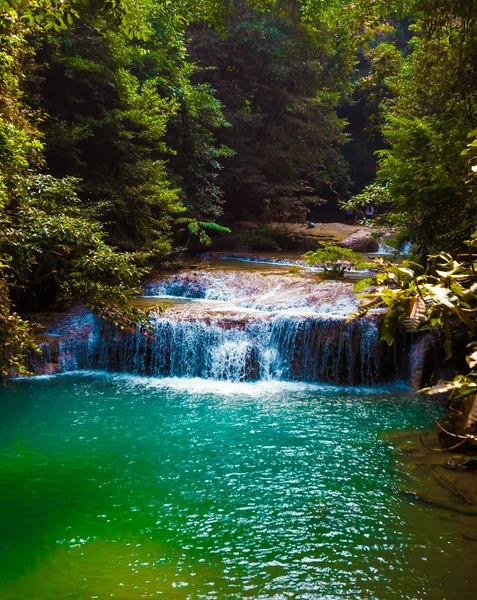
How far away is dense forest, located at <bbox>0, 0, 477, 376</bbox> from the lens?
22.4 feet

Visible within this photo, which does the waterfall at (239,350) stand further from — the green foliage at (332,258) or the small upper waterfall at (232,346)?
the green foliage at (332,258)

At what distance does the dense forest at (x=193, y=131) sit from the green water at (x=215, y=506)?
Answer: 4.89 ft

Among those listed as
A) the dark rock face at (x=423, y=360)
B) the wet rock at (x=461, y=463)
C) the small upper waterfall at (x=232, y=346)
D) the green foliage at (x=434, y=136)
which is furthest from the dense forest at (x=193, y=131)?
the wet rock at (x=461, y=463)

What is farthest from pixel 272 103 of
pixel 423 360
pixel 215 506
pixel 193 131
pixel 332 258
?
pixel 215 506

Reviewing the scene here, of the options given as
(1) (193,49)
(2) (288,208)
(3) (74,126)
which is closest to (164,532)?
(3) (74,126)

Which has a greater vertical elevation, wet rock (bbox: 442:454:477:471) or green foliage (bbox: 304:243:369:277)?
green foliage (bbox: 304:243:369:277)

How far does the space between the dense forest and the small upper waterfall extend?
1336mm

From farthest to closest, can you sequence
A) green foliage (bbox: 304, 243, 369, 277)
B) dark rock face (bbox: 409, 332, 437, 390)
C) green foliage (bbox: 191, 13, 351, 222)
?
green foliage (bbox: 191, 13, 351, 222), green foliage (bbox: 304, 243, 369, 277), dark rock face (bbox: 409, 332, 437, 390)

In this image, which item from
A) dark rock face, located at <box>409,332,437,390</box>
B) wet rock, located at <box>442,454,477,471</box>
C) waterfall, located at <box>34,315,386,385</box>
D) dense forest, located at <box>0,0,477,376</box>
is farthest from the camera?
waterfall, located at <box>34,315,386,385</box>

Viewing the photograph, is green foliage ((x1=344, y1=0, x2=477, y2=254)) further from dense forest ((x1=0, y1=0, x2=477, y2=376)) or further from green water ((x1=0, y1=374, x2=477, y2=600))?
green water ((x1=0, y1=374, x2=477, y2=600))

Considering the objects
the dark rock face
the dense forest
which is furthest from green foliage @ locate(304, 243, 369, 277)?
the dark rock face

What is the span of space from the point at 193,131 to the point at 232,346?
9244 millimetres

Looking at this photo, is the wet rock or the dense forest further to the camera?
the dense forest

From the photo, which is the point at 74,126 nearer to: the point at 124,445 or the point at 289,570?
the point at 124,445
